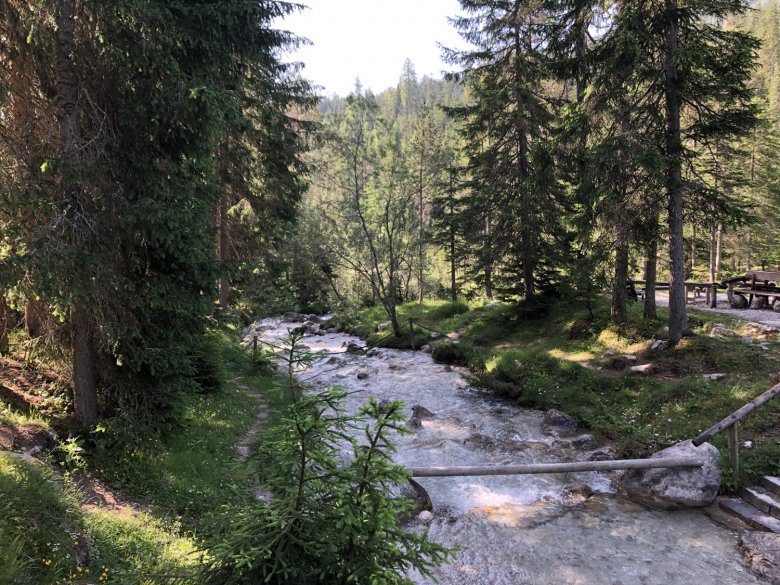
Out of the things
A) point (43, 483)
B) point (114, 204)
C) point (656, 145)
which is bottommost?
point (43, 483)

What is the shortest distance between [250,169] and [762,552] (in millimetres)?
17790

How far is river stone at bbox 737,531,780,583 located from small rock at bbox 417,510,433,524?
446cm

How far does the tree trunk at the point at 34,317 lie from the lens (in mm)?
6938

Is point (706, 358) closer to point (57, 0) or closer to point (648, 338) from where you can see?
point (648, 338)

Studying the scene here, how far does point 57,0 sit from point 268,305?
12.7 meters

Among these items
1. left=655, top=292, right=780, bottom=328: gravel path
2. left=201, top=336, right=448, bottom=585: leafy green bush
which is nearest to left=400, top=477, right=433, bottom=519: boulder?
left=201, top=336, right=448, bottom=585: leafy green bush

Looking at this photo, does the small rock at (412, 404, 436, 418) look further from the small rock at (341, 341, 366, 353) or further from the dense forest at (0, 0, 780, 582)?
the small rock at (341, 341, 366, 353)

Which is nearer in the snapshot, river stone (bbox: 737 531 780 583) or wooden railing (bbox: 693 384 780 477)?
river stone (bbox: 737 531 780 583)

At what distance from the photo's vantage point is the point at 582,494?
803cm

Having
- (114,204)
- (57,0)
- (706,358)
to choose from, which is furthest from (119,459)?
(706,358)

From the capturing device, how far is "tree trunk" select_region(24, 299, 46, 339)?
6938 mm

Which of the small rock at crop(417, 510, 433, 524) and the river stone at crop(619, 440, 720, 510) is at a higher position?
the river stone at crop(619, 440, 720, 510)

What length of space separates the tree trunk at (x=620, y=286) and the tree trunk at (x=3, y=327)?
15217 mm

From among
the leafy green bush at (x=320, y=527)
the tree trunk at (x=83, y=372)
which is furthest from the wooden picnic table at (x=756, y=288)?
the tree trunk at (x=83, y=372)
